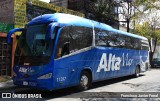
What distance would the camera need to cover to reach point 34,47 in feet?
36.2

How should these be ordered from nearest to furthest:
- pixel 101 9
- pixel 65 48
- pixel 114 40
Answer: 1. pixel 65 48
2. pixel 114 40
3. pixel 101 9

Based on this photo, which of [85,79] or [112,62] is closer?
[85,79]

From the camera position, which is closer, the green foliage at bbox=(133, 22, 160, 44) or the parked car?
the parked car

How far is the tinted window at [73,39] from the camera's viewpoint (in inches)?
441

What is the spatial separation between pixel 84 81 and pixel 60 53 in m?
2.43

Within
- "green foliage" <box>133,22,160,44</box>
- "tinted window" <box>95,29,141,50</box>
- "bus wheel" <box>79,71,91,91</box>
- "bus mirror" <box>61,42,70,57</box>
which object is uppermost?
"green foliage" <box>133,22,160,44</box>

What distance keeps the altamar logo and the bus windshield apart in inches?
168

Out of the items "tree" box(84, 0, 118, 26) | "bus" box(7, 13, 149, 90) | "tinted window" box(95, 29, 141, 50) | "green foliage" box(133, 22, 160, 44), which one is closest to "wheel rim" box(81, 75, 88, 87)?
"bus" box(7, 13, 149, 90)

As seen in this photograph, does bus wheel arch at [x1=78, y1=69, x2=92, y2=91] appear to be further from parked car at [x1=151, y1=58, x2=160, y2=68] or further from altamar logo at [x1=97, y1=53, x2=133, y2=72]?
parked car at [x1=151, y1=58, x2=160, y2=68]

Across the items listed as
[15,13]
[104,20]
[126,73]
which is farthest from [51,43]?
A: [104,20]

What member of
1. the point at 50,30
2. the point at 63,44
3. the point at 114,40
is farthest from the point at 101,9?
the point at 50,30

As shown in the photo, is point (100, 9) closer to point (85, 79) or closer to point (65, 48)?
point (85, 79)

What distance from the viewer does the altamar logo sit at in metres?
14.8

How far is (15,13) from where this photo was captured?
1745cm
